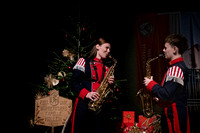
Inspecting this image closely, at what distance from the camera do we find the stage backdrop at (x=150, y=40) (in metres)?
4.18

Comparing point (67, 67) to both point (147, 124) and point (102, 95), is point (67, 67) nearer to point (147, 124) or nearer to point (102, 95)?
point (102, 95)

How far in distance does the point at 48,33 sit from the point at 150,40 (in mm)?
2755

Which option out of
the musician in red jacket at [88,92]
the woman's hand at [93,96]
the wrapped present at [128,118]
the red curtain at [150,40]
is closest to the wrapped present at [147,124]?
the wrapped present at [128,118]

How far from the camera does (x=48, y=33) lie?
14.8 feet

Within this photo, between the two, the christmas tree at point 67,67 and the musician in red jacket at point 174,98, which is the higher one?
the christmas tree at point 67,67

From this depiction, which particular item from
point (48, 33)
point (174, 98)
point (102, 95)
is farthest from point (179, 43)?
point (48, 33)

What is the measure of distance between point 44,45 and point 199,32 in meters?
4.05

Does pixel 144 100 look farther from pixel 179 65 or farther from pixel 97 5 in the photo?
pixel 97 5

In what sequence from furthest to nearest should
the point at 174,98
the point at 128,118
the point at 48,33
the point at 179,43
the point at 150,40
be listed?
the point at 48,33 < the point at 150,40 < the point at 128,118 < the point at 179,43 < the point at 174,98

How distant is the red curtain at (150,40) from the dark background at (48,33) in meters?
0.27

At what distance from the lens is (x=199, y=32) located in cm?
415

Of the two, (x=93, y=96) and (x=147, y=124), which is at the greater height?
(x=93, y=96)

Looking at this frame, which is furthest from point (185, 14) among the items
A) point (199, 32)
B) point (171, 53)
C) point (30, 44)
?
point (30, 44)

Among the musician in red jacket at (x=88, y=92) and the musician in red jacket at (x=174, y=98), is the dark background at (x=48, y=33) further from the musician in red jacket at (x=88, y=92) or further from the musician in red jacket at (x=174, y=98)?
the musician in red jacket at (x=174, y=98)
